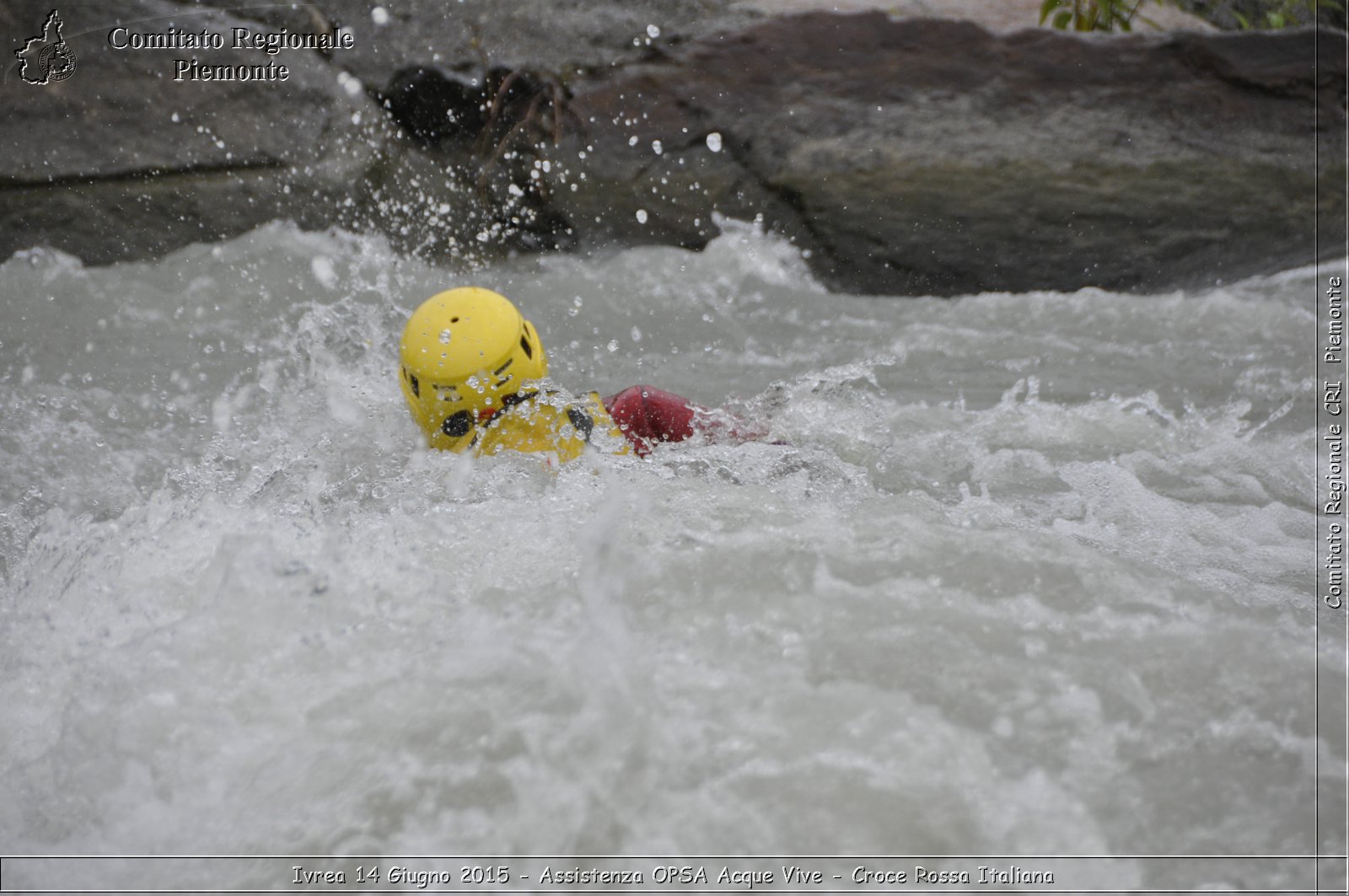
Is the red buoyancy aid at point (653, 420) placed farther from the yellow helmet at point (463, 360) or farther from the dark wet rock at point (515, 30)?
the dark wet rock at point (515, 30)

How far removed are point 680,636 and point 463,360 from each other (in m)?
0.94

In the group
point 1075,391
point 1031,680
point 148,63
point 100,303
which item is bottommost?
point 100,303

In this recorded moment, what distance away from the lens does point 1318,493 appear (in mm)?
2910

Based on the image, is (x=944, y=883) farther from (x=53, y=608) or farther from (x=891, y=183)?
(x=891, y=183)

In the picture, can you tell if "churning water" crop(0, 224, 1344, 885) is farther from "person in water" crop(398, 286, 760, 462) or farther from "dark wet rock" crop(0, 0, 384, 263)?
"dark wet rock" crop(0, 0, 384, 263)

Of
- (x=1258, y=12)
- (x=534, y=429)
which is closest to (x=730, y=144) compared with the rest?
(x=534, y=429)

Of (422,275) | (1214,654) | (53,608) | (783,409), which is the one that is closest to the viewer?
(1214,654)

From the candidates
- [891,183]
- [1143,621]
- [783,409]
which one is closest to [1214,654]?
[1143,621]

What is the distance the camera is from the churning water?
1930 millimetres

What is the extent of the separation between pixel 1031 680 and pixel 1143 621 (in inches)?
13.2

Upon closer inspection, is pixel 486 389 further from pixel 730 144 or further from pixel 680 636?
pixel 730 144

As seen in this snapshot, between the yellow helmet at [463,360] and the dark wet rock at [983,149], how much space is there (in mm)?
2489

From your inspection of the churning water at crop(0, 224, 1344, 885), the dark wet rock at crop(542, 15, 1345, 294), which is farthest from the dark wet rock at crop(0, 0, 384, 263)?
the churning water at crop(0, 224, 1344, 885)

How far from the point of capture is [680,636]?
2266 mm
